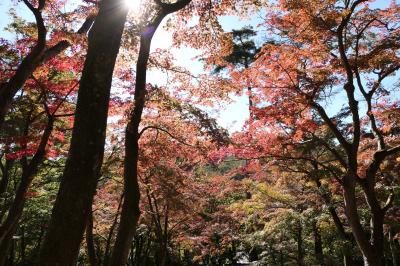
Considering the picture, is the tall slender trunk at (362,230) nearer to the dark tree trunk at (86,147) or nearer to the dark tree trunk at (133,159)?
the dark tree trunk at (133,159)

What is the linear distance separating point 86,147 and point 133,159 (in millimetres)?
3083

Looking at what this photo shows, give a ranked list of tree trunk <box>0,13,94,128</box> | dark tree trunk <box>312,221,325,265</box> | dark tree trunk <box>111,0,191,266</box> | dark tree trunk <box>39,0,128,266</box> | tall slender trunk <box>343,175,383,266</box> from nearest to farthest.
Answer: dark tree trunk <box>39,0,128,266</box> → dark tree trunk <box>111,0,191,266</box> → tree trunk <box>0,13,94,128</box> → tall slender trunk <box>343,175,383,266</box> → dark tree trunk <box>312,221,325,265</box>

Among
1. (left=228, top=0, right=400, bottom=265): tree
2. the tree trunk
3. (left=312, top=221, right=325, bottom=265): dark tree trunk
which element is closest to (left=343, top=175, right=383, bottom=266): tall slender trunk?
(left=228, top=0, right=400, bottom=265): tree

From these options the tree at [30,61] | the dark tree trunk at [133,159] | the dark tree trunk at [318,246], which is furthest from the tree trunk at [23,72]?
the dark tree trunk at [318,246]

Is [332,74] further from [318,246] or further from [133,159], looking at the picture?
[318,246]

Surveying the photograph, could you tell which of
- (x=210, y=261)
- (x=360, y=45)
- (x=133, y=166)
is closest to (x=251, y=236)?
(x=360, y=45)

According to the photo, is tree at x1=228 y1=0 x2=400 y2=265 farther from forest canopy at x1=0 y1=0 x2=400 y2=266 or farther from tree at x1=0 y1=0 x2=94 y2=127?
tree at x1=0 y1=0 x2=94 y2=127

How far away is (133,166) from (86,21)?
4357 mm

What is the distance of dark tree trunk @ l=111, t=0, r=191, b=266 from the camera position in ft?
18.7

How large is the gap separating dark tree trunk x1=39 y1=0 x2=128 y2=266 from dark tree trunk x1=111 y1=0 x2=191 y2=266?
2678 mm

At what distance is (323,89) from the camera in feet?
29.5

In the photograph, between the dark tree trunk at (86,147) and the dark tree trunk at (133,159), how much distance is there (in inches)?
105

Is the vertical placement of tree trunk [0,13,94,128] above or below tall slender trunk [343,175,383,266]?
above

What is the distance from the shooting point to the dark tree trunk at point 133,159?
570 cm
